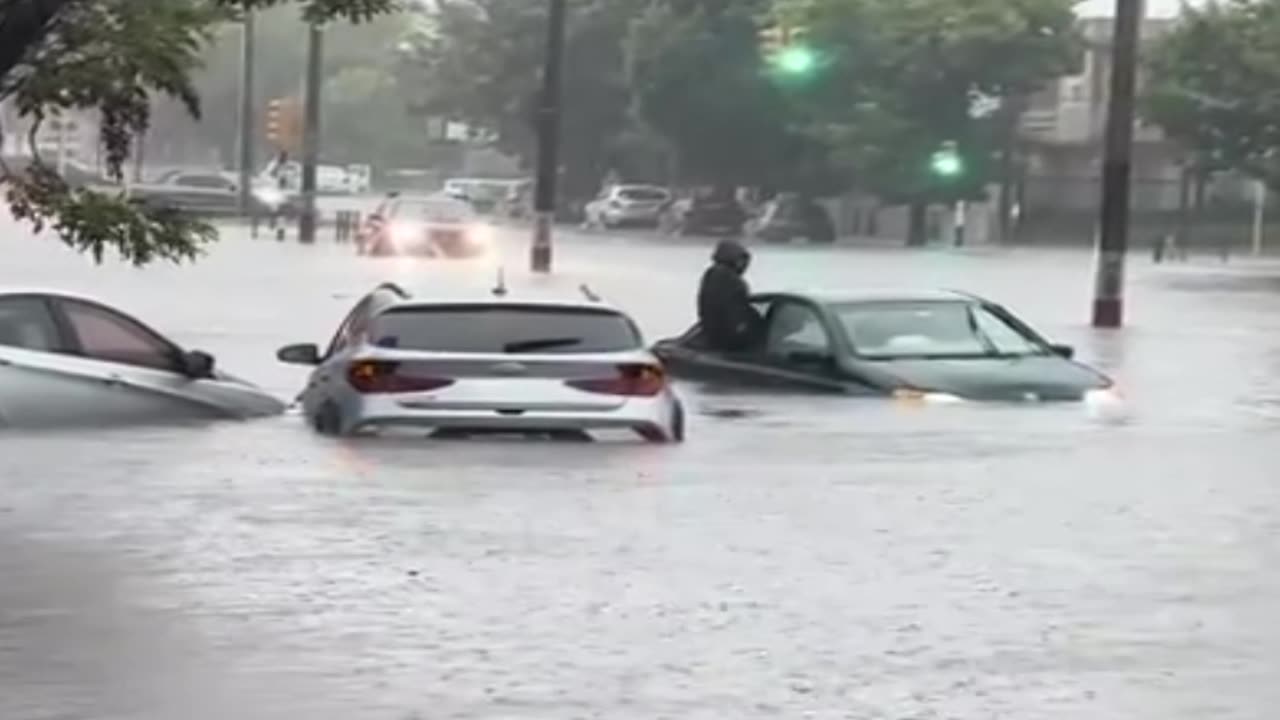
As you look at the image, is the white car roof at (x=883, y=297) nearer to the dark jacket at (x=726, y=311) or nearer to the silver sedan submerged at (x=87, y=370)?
the dark jacket at (x=726, y=311)

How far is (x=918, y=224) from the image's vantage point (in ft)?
267

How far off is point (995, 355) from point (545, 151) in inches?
1104

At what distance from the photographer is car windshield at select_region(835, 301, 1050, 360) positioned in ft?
75.3

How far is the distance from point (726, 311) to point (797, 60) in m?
51.7

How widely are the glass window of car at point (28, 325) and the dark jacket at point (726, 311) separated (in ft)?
20.0

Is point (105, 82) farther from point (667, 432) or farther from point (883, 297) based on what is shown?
point (883, 297)

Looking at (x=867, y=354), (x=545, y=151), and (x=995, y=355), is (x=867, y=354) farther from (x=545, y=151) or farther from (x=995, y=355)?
(x=545, y=151)

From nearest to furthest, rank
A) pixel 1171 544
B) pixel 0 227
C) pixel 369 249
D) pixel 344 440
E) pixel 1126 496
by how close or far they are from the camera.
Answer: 1. pixel 1171 544
2. pixel 1126 496
3. pixel 344 440
4. pixel 369 249
5. pixel 0 227

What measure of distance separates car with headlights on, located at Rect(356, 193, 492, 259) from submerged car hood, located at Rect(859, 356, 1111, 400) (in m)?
34.7

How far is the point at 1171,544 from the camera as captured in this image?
1416cm

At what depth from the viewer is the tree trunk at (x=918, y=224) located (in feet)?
264

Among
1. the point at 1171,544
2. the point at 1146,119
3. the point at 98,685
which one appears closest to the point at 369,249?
the point at 1146,119


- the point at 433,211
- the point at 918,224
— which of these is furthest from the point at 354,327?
the point at 918,224

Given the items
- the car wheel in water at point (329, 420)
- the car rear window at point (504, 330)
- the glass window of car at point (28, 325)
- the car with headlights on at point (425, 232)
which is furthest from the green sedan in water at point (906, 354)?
the car with headlights on at point (425, 232)
